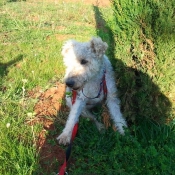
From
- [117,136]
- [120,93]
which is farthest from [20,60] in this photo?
[117,136]

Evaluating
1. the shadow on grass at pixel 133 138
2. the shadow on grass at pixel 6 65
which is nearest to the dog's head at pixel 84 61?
the shadow on grass at pixel 133 138

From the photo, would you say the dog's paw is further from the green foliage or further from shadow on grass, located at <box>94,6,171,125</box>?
shadow on grass, located at <box>94,6,171,125</box>

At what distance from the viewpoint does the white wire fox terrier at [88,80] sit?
13.5 feet

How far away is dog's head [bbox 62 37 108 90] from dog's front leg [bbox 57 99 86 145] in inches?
17.3

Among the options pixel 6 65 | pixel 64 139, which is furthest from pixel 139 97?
pixel 6 65

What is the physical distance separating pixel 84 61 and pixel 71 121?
899mm

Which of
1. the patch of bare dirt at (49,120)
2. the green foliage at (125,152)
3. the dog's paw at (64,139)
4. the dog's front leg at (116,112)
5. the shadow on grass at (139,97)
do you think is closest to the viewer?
the green foliage at (125,152)

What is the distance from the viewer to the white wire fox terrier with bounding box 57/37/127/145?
411 centimetres

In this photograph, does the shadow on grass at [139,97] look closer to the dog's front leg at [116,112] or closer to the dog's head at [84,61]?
the dog's front leg at [116,112]

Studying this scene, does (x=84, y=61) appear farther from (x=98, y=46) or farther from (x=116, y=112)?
(x=116, y=112)

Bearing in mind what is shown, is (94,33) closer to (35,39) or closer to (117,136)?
(35,39)

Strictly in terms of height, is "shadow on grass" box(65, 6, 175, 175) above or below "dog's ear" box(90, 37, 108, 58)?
below

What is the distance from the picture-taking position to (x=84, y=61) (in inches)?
168

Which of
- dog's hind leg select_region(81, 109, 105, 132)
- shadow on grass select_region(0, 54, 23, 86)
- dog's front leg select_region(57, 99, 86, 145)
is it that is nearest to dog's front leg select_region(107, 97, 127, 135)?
dog's hind leg select_region(81, 109, 105, 132)
